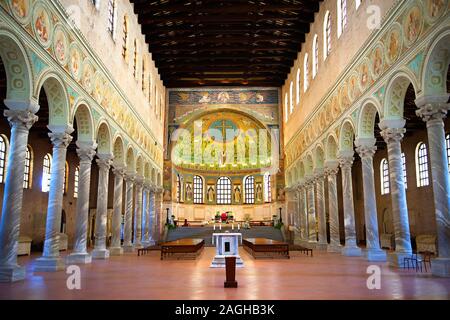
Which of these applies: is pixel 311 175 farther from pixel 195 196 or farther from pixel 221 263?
pixel 195 196

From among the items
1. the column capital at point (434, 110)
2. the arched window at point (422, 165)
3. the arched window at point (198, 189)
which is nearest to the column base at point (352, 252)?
the arched window at point (422, 165)

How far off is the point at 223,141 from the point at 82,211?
32.0m

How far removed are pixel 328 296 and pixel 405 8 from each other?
1048cm

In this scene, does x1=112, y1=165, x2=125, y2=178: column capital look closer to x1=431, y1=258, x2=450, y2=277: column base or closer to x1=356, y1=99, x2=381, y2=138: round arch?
x1=356, y1=99, x2=381, y2=138: round arch

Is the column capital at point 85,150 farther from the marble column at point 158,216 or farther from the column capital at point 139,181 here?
the marble column at point 158,216

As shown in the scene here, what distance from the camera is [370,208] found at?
61.2 ft

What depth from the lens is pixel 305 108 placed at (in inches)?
1193

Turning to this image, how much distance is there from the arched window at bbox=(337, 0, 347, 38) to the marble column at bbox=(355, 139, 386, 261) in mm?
6314

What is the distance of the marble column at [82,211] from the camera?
17688 mm

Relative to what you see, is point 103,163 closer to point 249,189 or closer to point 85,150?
point 85,150

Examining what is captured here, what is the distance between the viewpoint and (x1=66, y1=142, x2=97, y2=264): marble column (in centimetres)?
1769

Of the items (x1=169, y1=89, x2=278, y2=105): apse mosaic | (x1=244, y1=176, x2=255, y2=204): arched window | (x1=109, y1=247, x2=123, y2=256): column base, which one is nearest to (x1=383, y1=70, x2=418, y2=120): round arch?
(x1=109, y1=247, x2=123, y2=256): column base

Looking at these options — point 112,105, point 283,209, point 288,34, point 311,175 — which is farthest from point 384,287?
point 283,209

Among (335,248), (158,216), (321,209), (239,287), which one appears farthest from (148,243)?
(239,287)
